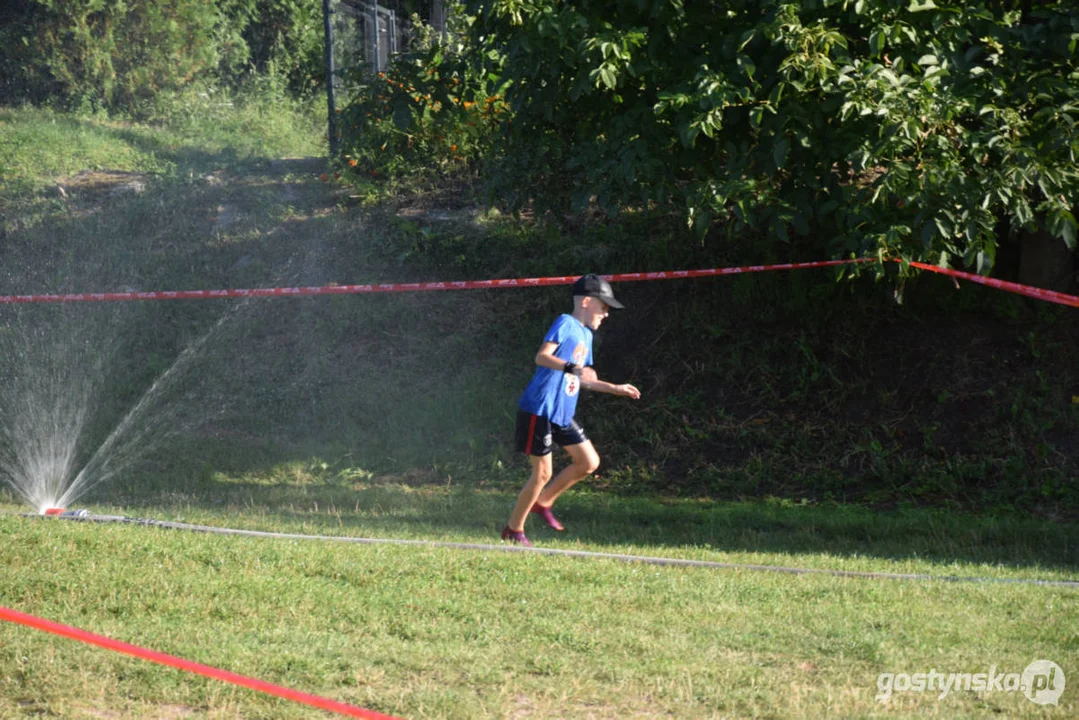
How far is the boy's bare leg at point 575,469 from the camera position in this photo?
22.5 ft

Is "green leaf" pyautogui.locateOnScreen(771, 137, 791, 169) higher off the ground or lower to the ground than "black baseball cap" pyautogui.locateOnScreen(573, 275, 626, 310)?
higher

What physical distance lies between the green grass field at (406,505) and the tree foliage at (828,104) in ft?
6.33

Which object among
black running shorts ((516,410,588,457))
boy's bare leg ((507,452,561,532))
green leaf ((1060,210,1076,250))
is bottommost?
boy's bare leg ((507,452,561,532))

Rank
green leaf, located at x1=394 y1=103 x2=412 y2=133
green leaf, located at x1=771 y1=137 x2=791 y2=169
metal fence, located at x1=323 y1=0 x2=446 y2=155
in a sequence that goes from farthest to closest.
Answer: metal fence, located at x1=323 y1=0 x2=446 y2=155 → green leaf, located at x1=394 y1=103 x2=412 y2=133 → green leaf, located at x1=771 y1=137 x2=791 y2=169

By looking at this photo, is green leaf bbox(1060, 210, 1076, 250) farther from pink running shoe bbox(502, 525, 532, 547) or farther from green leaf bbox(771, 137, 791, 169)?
pink running shoe bbox(502, 525, 532, 547)

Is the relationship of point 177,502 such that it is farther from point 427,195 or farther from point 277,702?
point 427,195

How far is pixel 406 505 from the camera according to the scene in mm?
8344

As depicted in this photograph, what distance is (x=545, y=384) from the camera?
6645 mm

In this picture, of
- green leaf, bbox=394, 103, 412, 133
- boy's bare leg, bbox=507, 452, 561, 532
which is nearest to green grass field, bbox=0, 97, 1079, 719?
boy's bare leg, bbox=507, 452, 561, 532

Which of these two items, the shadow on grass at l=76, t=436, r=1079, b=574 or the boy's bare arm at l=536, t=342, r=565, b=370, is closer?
the boy's bare arm at l=536, t=342, r=565, b=370

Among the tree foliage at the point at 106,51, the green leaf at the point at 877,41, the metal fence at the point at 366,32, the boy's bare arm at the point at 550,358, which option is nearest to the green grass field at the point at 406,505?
the tree foliage at the point at 106,51

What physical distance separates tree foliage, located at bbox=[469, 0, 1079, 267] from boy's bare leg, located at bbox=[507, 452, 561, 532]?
2266 mm

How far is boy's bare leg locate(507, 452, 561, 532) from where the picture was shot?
6.66 metres

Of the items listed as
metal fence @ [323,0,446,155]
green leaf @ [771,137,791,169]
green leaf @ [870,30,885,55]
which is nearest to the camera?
green leaf @ [870,30,885,55]
